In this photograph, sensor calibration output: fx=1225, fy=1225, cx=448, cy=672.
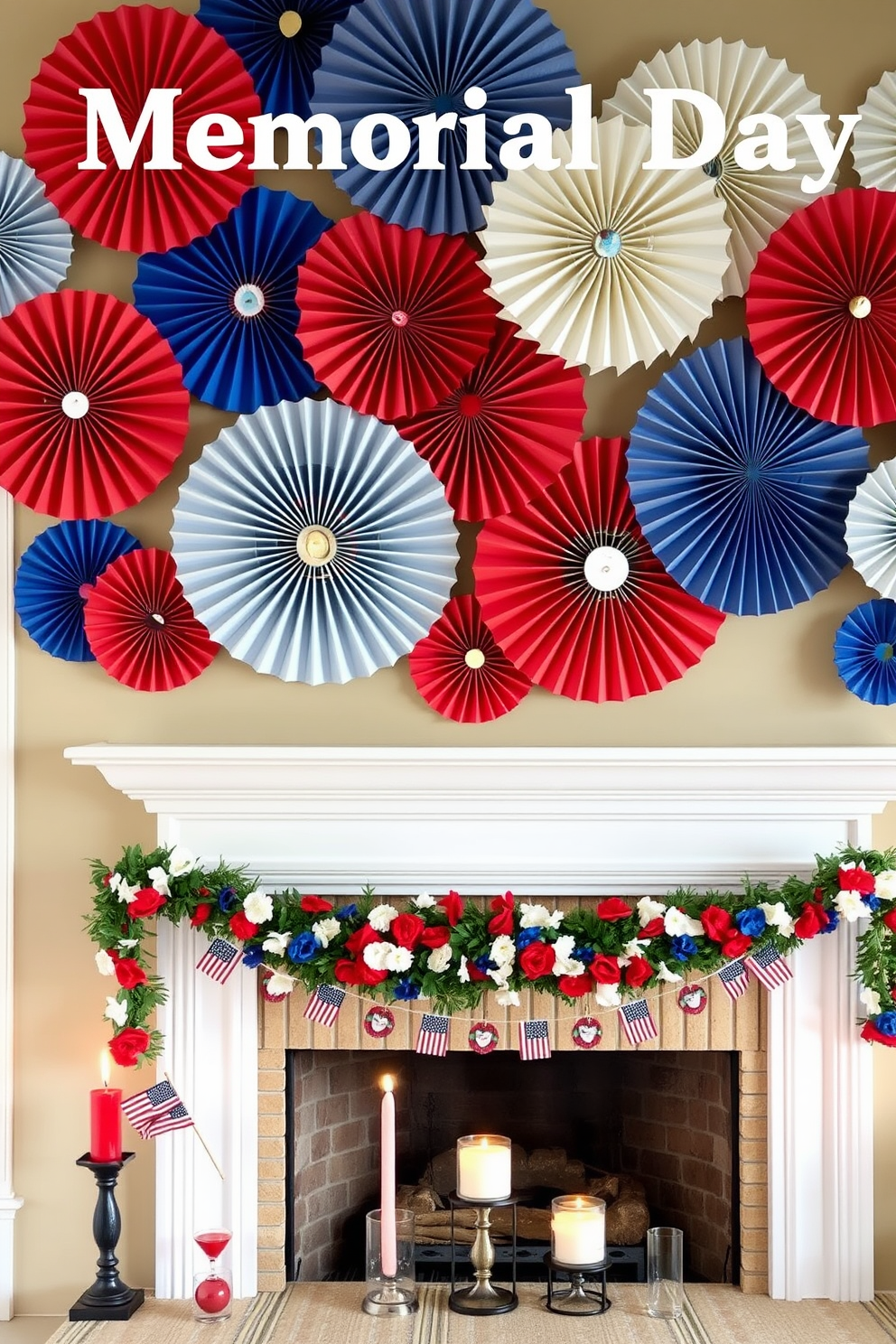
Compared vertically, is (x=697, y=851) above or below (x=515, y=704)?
below

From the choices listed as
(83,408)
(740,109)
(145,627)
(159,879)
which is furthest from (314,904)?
(740,109)

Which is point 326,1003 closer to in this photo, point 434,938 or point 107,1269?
point 434,938

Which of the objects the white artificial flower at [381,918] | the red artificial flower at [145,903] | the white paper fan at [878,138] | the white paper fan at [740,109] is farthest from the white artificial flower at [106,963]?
A: the white paper fan at [878,138]

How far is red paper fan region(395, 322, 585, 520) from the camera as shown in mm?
2270

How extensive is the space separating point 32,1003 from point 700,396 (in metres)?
1.73

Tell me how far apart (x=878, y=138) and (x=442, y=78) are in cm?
82

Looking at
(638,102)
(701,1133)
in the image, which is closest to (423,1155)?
(701,1133)

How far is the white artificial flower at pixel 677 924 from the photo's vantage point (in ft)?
7.09

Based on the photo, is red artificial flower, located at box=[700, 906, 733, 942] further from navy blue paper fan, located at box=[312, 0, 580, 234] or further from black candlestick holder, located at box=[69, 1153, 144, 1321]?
navy blue paper fan, located at box=[312, 0, 580, 234]

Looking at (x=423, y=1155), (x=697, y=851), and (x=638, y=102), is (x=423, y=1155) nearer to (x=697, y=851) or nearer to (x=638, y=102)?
(x=697, y=851)

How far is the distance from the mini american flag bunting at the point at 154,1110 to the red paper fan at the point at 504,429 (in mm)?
1193

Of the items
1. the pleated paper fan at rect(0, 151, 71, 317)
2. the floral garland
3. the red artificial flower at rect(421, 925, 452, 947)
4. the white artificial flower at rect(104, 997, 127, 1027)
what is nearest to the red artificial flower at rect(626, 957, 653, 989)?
the floral garland

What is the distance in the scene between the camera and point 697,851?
2297 mm

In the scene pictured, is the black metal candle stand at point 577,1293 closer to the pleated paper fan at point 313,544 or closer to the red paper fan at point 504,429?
the pleated paper fan at point 313,544
